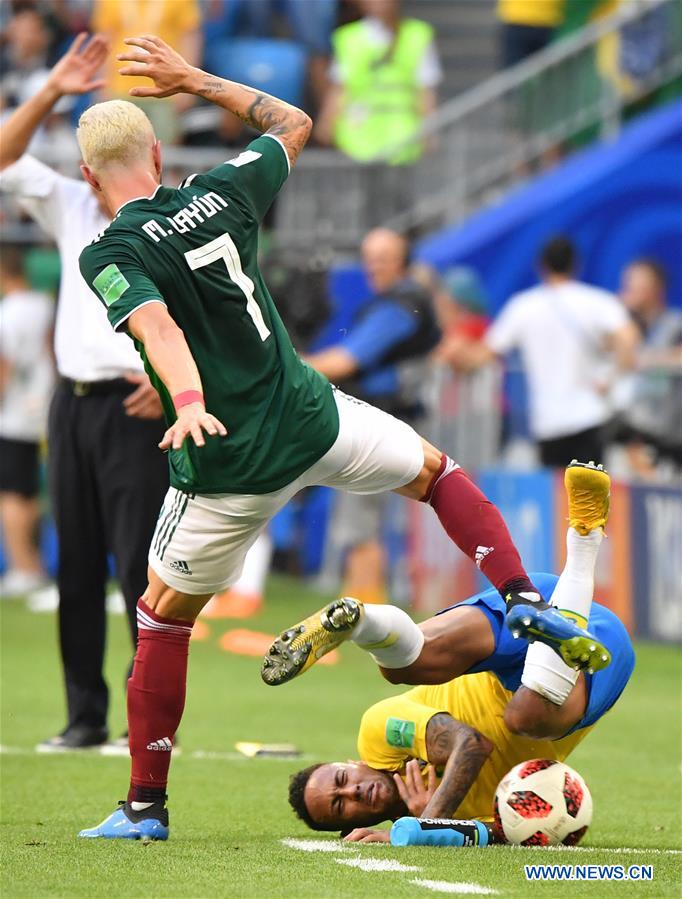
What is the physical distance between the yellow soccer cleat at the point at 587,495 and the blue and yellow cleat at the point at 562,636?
540 mm

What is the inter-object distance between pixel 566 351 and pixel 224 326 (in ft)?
25.9

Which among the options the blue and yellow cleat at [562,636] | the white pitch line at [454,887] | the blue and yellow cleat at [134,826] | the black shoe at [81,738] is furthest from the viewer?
the black shoe at [81,738]

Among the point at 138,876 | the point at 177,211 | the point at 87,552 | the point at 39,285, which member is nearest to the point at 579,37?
the point at 39,285

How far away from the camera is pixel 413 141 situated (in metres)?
17.0

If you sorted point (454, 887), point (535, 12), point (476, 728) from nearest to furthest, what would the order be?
point (454, 887)
point (476, 728)
point (535, 12)

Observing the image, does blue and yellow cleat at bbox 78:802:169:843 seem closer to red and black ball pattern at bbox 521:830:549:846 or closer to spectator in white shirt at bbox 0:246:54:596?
red and black ball pattern at bbox 521:830:549:846

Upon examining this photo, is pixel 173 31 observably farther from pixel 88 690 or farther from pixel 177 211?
pixel 177 211

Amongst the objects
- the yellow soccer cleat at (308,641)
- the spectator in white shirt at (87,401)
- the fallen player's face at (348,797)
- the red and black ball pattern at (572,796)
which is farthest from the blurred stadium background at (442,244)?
the yellow soccer cleat at (308,641)

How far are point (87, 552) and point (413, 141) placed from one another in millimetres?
9450

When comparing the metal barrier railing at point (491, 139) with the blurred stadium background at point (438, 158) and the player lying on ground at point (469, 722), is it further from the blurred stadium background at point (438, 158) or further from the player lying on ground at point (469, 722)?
the player lying on ground at point (469, 722)

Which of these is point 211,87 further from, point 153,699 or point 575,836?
point 575,836

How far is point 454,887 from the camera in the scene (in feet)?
17.2

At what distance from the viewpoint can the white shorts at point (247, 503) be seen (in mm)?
6035

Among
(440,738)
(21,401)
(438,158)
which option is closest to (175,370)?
(440,738)
